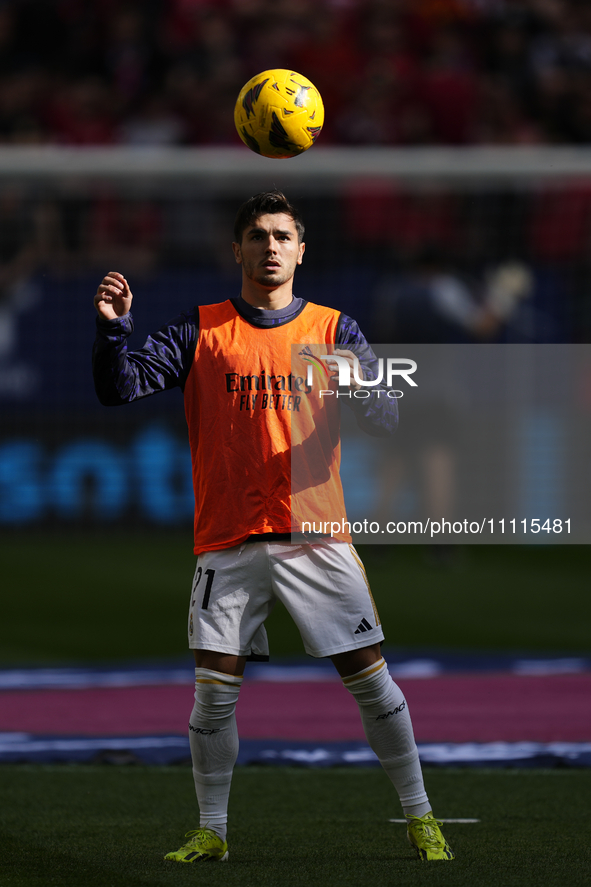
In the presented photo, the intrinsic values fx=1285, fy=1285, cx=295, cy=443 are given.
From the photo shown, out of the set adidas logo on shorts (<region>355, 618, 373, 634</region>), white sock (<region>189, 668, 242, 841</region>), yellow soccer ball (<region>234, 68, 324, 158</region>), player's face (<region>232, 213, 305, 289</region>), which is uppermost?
yellow soccer ball (<region>234, 68, 324, 158</region>)

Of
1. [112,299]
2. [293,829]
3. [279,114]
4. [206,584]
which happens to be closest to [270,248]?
[112,299]

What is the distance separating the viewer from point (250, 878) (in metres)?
3.54

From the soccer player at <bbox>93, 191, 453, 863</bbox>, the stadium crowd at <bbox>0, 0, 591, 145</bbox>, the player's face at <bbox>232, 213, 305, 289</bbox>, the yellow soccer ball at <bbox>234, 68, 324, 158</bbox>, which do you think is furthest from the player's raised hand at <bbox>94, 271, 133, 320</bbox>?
the stadium crowd at <bbox>0, 0, 591, 145</bbox>

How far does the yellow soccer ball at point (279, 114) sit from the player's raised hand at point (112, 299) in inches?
37.9

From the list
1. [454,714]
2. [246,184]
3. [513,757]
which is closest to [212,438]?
[513,757]

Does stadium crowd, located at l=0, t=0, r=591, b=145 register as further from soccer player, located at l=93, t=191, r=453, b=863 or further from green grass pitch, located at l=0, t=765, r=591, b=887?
soccer player, located at l=93, t=191, r=453, b=863

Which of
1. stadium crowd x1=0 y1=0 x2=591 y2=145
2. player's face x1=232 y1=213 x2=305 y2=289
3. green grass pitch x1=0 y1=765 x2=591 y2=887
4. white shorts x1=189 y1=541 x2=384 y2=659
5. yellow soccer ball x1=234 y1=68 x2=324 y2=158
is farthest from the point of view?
stadium crowd x1=0 y1=0 x2=591 y2=145

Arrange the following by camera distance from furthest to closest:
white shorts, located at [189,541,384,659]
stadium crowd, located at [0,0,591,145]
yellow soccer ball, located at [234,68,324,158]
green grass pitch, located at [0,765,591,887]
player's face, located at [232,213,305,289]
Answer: stadium crowd, located at [0,0,591,145]
yellow soccer ball, located at [234,68,324,158]
player's face, located at [232,213,305,289]
white shorts, located at [189,541,384,659]
green grass pitch, located at [0,765,591,887]

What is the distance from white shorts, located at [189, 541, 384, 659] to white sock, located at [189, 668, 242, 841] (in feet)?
0.47

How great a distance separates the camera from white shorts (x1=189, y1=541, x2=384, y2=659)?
12.4 feet

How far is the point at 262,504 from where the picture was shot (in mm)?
3852

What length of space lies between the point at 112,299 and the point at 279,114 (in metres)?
1.06

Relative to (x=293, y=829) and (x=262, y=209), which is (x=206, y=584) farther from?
(x=262, y=209)

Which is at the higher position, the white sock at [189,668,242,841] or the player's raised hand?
the player's raised hand
